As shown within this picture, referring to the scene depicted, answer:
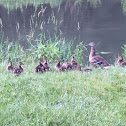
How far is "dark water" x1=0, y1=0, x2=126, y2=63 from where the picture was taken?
13661 millimetres

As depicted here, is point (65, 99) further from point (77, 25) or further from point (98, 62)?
point (77, 25)

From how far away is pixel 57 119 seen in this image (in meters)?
4.16

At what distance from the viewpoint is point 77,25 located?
17.3 m

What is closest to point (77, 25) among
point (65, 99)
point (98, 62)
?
point (98, 62)

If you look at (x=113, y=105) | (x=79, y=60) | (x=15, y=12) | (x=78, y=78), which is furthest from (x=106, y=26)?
(x=113, y=105)

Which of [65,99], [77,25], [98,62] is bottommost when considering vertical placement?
[77,25]

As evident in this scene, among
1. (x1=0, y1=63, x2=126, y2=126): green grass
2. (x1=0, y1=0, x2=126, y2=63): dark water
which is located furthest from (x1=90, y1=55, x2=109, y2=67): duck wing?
(x1=0, y1=0, x2=126, y2=63): dark water

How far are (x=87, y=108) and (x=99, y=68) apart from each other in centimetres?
277

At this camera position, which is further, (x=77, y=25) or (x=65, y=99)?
(x=77, y=25)

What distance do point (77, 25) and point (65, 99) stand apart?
1277 cm

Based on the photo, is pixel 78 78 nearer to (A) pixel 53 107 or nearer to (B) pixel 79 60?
(A) pixel 53 107

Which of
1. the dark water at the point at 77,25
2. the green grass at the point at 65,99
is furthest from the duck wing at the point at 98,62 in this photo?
the dark water at the point at 77,25

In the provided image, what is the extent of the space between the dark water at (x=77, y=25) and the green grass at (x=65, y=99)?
15.9 feet

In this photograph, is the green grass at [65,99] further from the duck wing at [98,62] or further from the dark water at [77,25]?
the dark water at [77,25]
